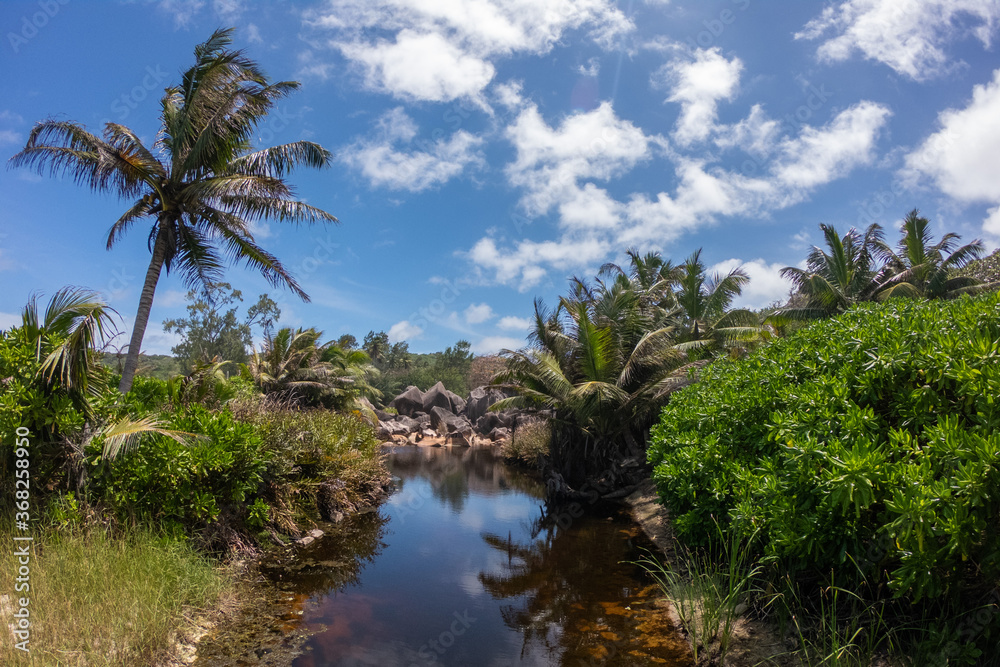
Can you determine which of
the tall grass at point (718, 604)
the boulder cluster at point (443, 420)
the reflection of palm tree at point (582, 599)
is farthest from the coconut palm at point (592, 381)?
the boulder cluster at point (443, 420)

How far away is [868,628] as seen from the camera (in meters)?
4.10

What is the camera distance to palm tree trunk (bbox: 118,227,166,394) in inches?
382

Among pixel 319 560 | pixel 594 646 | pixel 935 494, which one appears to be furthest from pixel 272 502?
pixel 935 494

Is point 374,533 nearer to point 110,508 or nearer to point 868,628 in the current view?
point 110,508

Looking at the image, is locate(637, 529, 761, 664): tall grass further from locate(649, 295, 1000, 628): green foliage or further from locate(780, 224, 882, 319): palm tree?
locate(780, 224, 882, 319): palm tree

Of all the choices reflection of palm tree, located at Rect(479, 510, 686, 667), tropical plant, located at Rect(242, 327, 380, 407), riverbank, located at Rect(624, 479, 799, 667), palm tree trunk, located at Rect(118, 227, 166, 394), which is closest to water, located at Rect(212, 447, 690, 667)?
reflection of palm tree, located at Rect(479, 510, 686, 667)

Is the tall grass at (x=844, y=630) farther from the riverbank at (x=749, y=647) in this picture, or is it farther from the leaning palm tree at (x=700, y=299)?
the leaning palm tree at (x=700, y=299)

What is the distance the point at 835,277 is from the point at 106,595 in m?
24.4

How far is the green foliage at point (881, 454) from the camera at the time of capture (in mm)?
2943

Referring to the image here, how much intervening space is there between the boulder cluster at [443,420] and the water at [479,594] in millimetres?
18283

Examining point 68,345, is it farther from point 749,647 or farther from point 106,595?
point 749,647

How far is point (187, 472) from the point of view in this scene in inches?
263

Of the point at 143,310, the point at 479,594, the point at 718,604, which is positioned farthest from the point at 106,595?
the point at 143,310

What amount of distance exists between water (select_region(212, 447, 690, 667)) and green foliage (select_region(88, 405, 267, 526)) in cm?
166
